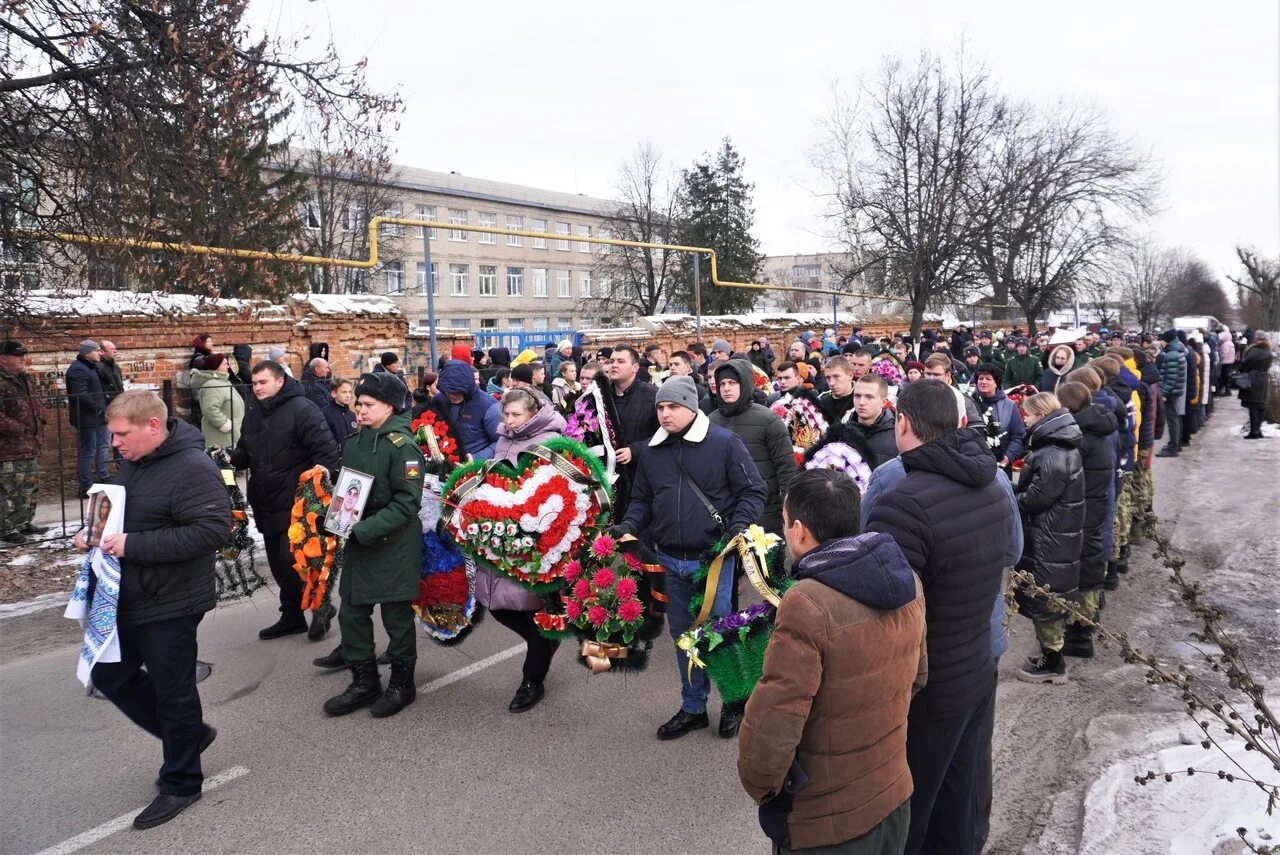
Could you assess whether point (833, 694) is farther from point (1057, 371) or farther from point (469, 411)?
point (1057, 371)

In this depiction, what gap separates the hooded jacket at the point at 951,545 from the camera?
2902 mm

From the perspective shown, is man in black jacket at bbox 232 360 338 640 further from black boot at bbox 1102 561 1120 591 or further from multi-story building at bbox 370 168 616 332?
multi-story building at bbox 370 168 616 332

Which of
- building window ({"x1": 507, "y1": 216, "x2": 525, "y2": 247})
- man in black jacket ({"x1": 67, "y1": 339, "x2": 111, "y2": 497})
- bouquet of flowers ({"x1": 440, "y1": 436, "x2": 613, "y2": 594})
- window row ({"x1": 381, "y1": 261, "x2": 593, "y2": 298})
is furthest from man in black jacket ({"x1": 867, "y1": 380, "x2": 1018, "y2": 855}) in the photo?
building window ({"x1": 507, "y1": 216, "x2": 525, "y2": 247})

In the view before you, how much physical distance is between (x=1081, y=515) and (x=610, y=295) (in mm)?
43005

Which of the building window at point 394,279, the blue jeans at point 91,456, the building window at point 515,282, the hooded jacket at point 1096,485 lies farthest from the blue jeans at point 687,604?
the building window at point 515,282

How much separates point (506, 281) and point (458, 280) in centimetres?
378

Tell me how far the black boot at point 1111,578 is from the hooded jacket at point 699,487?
4566 mm

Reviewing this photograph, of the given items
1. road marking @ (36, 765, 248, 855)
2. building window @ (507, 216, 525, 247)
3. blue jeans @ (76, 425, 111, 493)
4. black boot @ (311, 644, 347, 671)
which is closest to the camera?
road marking @ (36, 765, 248, 855)

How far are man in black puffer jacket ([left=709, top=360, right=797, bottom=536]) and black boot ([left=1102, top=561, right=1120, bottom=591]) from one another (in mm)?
3553

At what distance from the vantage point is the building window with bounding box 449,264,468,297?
53500 millimetres

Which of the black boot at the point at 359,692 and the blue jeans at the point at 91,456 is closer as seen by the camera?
the black boot at the point at 359,692

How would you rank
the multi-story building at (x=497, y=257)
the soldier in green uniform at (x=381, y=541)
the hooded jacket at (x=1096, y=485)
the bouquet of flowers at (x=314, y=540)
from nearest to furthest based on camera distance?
the soldier in green uniform at (x=381, y=541) → the bouquet of flowers at (x=314, y=540) → the hooded jacket at (x=1096, y=485) → the multi-story building at (x=497, y=257)

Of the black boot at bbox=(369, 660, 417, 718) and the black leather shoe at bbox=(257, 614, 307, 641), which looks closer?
the black boot at bbox=(369, 660, 417, 718)

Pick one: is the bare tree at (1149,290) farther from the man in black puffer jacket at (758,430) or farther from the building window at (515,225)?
the man in black puffer jacket at (758,430)
